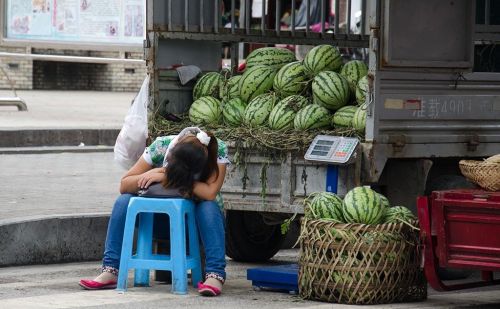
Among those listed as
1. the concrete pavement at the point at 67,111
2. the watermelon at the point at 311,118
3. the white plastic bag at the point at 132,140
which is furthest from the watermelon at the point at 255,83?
the concrete pavement at the point at 67,111

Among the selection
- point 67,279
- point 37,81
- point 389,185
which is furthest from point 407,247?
point 37,81

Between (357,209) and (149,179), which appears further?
(149,179)

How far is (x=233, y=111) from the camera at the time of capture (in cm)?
923

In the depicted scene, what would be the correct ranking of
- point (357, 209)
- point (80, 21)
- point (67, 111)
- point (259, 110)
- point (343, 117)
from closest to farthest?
point (357, 209) → point (343, 117) → point (259, 110) → point (80, 21) → point (67, 111)

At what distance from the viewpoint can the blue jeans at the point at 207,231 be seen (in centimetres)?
791

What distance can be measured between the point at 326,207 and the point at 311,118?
3.50 feet

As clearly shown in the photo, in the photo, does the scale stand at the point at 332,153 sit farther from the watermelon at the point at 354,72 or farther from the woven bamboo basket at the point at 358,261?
the watermelon at the point at 354,72

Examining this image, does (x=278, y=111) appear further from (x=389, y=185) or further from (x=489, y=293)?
(x=489, y=293)

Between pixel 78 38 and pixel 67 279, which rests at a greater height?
pixel 78 38

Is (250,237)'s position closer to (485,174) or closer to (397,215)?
(397,215)

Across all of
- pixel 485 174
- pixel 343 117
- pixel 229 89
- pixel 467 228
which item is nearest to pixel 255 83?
pixel 229 89

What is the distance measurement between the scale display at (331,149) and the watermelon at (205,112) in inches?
40.8

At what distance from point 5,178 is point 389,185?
5.57 m

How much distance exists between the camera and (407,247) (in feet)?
25.4
